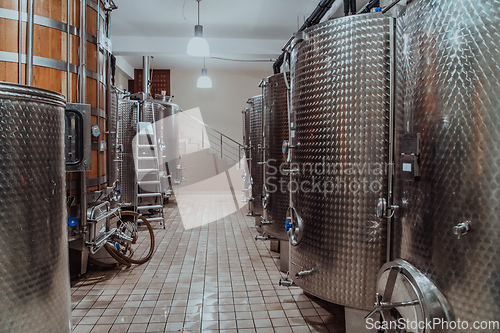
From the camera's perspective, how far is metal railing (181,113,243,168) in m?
12.0

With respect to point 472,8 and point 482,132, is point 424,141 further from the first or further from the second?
point 472,8

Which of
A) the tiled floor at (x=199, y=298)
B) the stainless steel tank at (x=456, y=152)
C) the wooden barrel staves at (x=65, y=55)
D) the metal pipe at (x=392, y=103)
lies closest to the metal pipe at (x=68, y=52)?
the wooden barrel staves at (x=65, y=55)

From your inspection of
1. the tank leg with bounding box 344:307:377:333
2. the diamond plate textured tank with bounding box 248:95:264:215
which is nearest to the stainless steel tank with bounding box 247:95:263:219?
the diamond plate textured tank with bounding box 248:95:264:215

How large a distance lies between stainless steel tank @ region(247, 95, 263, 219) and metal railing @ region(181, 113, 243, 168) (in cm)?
659

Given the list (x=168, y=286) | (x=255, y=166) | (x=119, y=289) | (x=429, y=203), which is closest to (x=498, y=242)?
(x=429, y=203)

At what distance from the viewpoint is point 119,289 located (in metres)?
3.35

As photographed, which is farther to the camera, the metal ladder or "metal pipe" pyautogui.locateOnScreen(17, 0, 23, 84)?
the metal ladder

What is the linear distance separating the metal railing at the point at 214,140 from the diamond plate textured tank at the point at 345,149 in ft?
31.0

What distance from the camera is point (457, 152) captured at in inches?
51.5

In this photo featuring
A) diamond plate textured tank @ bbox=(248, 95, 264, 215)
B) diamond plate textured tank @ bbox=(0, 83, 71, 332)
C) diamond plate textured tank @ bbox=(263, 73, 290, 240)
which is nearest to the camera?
diamond plate textured tank @ bbox=(0, 83, 71, 332)

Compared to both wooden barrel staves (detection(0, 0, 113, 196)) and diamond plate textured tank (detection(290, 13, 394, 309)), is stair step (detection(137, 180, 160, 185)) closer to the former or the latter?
wooden barrel staves (detection(0, 0, 113, 196))

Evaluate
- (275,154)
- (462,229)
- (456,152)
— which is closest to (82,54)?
(275,154)

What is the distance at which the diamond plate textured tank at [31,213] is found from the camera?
1.52 meters

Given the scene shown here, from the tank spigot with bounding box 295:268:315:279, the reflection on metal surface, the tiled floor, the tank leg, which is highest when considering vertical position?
the reflection on metal surface
